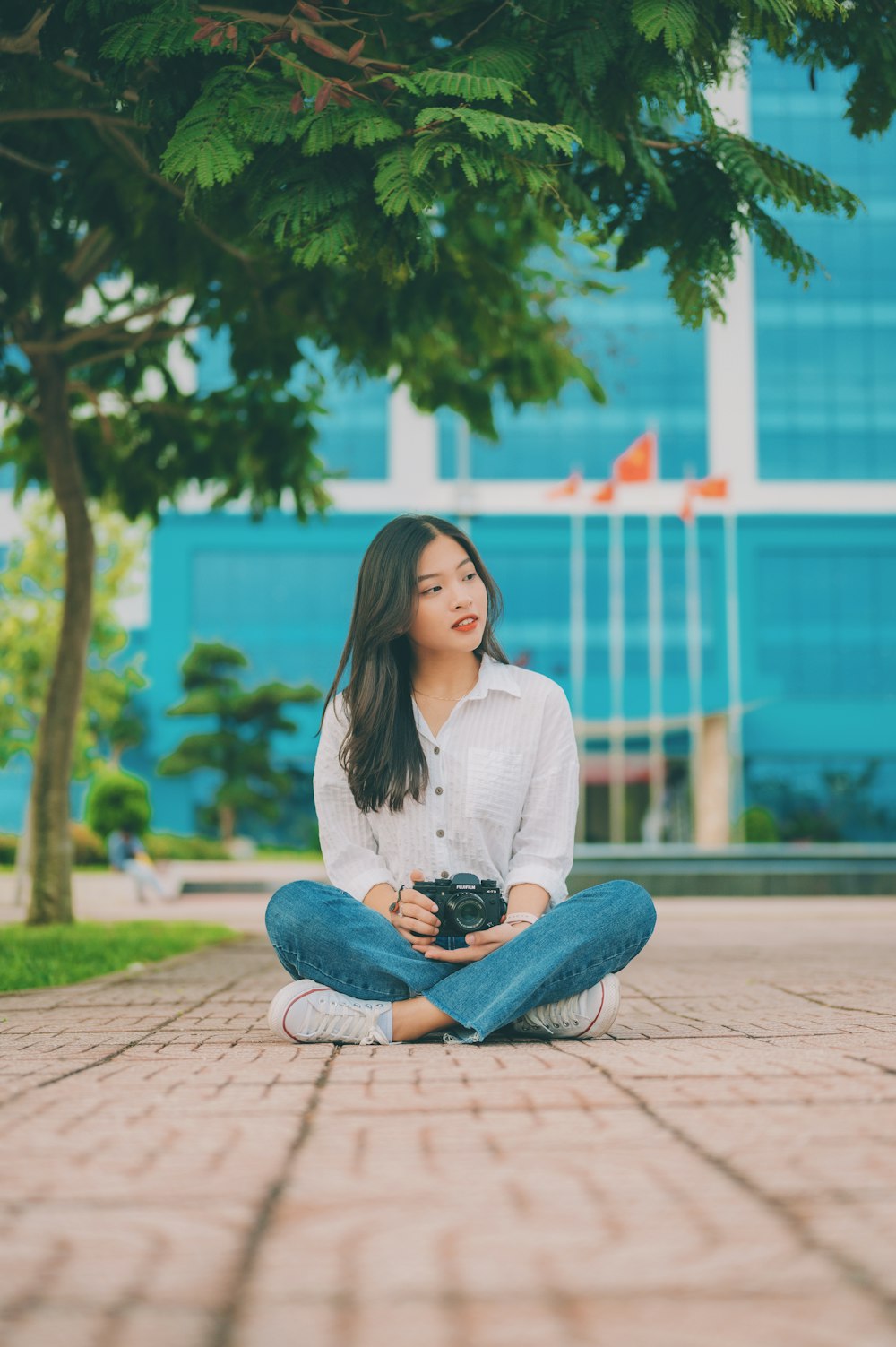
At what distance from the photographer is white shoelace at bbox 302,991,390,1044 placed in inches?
138

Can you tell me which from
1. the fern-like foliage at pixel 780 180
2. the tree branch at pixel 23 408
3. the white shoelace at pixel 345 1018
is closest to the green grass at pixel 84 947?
the white shoelace at pixel 345 1018

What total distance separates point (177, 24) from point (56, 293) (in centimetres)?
443

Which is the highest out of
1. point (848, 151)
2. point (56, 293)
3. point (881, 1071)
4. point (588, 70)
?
point (848, 151)

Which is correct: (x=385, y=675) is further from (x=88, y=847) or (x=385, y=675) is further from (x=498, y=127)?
(x=88, y=847)

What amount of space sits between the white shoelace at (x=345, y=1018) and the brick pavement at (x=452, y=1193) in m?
0.07

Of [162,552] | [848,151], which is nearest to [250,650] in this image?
[162,552]

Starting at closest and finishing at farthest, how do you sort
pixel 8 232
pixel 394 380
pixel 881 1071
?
pixel 881 1071 < pixel 8 232 < pixel 394 380

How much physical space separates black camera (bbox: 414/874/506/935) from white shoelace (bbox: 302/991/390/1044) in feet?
0.93

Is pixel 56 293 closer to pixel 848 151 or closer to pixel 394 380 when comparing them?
pixel 394 380

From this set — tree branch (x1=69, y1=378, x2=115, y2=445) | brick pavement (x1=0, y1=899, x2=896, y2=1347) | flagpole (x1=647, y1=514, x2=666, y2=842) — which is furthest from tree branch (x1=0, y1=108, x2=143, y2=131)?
flagpole (x1=647, y1=514, x2=666, y2=842)

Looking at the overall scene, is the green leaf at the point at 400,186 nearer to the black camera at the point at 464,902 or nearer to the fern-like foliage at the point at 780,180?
the fern-like foliage at the point at 780,180

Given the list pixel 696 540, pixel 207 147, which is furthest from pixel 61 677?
pixel 696 540

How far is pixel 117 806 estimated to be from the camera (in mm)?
26875

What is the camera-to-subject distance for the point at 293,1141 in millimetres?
2234
